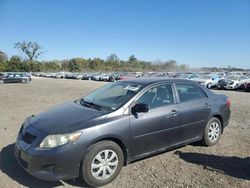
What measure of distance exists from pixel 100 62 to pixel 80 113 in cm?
10228

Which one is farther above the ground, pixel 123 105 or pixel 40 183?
pixel 123 105

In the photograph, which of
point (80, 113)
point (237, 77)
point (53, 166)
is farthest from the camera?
point (237, 77)

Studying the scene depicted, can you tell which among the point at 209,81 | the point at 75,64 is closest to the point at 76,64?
the point at 75,64

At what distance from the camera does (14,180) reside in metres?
4.06

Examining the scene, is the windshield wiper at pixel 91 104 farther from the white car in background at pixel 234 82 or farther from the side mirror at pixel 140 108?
the white car in background at pixel 234 82

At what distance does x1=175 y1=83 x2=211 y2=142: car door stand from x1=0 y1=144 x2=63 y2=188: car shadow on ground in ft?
8.28

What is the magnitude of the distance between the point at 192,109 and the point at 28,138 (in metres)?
3.08

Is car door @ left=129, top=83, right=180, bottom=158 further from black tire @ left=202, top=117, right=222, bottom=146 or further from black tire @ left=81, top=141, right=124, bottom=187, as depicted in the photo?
black tire @ left=202, top=117, right=222, bottom=146

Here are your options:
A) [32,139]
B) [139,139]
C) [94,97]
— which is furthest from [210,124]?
[32,139]

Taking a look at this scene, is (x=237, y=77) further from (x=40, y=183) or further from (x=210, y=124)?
(x=40, y=183)

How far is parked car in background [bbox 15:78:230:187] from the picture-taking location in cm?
370

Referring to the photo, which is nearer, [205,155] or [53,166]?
[53,166]

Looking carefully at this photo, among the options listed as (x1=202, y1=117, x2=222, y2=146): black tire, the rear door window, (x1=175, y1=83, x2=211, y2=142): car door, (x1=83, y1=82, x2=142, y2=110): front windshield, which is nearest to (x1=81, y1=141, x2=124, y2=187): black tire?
(x1=83, y1=82, x2=142, y2=110): front windshield

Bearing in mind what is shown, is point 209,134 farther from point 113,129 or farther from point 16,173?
point 16,173
